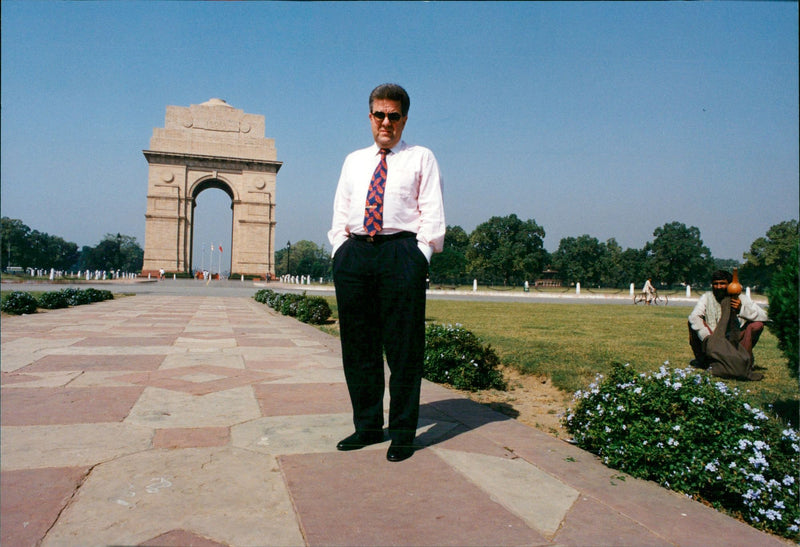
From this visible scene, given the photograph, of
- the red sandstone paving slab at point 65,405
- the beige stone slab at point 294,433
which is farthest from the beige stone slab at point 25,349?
the beige stone slab at point 294,433

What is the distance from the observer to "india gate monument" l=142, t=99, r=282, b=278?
1881 inches

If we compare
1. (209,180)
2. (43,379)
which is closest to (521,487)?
(43,379)

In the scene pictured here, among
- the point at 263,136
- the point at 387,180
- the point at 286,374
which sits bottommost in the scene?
the point at 286,374

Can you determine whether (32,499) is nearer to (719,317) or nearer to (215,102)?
(719,317)

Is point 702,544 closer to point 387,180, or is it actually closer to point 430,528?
point 430,528

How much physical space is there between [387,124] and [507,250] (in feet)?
278

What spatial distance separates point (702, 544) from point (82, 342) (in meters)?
7.14

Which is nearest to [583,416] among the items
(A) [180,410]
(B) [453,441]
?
(B) [453,441]

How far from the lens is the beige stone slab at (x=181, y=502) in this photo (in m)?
1.77

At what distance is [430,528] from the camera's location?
1912 millimetres

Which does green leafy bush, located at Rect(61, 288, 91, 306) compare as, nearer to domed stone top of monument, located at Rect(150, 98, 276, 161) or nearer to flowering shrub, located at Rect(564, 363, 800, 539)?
flowering shrub, located at Rect(564, 363, 800, 539)

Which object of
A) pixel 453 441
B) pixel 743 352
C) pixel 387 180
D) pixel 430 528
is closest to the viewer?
pixel 430 528

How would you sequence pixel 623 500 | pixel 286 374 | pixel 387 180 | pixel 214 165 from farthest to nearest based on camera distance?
pixel 214 165
pixel 286 374
pixel 387 180
pixel 623 500

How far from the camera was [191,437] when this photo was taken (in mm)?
2943
